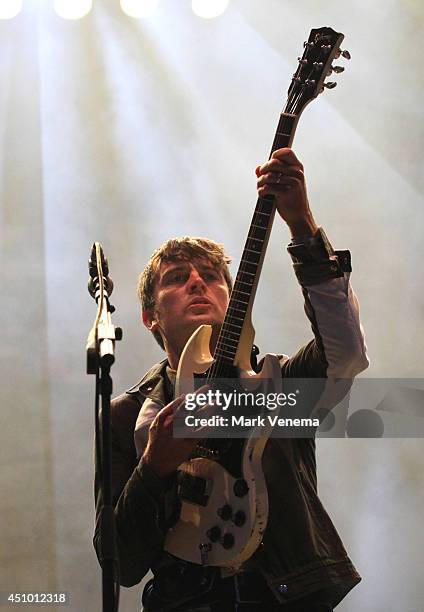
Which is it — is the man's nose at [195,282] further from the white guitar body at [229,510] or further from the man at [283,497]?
the white guitar body at [229,510]

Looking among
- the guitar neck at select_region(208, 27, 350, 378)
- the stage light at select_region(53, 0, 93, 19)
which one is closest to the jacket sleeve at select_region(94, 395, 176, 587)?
the guitar neck at select_region(208, 27, 350, 378)

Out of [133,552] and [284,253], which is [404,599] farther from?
[133,552]

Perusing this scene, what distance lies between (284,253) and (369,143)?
1.71 ft

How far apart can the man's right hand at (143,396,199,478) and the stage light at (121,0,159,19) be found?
2.10 meters

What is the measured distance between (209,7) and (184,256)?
1665mm

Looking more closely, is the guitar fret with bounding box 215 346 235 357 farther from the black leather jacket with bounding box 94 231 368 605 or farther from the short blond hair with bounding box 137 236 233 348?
the short blond hair with bounding box 137 236 233 348

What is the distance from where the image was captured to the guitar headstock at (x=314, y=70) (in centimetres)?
189

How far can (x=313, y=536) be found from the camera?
1.82 m

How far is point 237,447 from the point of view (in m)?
1.83

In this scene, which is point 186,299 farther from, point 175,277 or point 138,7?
point 138,7

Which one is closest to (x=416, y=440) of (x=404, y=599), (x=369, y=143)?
(x=404, y=599)

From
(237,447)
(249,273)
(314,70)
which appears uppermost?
(314,70)

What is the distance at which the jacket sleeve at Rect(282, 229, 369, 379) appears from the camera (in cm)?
175

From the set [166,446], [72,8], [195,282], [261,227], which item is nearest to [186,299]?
[195,282]
